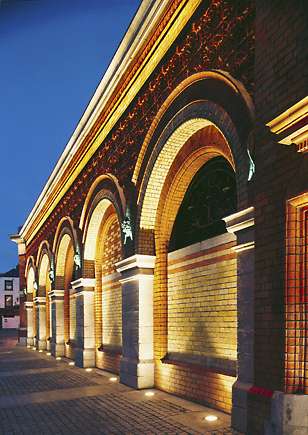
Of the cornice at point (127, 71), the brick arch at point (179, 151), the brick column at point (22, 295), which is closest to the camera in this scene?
the brick arch at point (179, 151)

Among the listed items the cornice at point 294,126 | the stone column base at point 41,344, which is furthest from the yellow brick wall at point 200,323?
the stone column base at point 41,344

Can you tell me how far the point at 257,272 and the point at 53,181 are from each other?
1479cm

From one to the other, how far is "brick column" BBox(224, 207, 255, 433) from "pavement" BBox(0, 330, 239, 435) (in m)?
0.38

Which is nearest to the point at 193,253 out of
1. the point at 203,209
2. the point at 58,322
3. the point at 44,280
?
the point at 203,209

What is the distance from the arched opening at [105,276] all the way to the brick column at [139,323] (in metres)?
2.31

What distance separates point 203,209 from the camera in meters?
8.78

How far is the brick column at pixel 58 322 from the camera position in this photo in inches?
740

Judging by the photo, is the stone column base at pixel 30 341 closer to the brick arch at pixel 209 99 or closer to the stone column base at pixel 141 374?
the stone column base at pixel 141 374

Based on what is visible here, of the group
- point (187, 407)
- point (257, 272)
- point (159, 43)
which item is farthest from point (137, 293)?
point (159, 43)

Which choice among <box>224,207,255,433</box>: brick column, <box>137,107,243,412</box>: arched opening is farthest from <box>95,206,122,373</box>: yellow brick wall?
<box>224,207,255,433</box>: brick column

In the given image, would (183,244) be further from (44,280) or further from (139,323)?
(44,280)

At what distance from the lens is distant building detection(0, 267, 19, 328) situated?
207ft

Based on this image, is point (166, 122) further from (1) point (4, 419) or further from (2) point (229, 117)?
(1) point (4, 419)

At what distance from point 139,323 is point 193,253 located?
6.75ft
